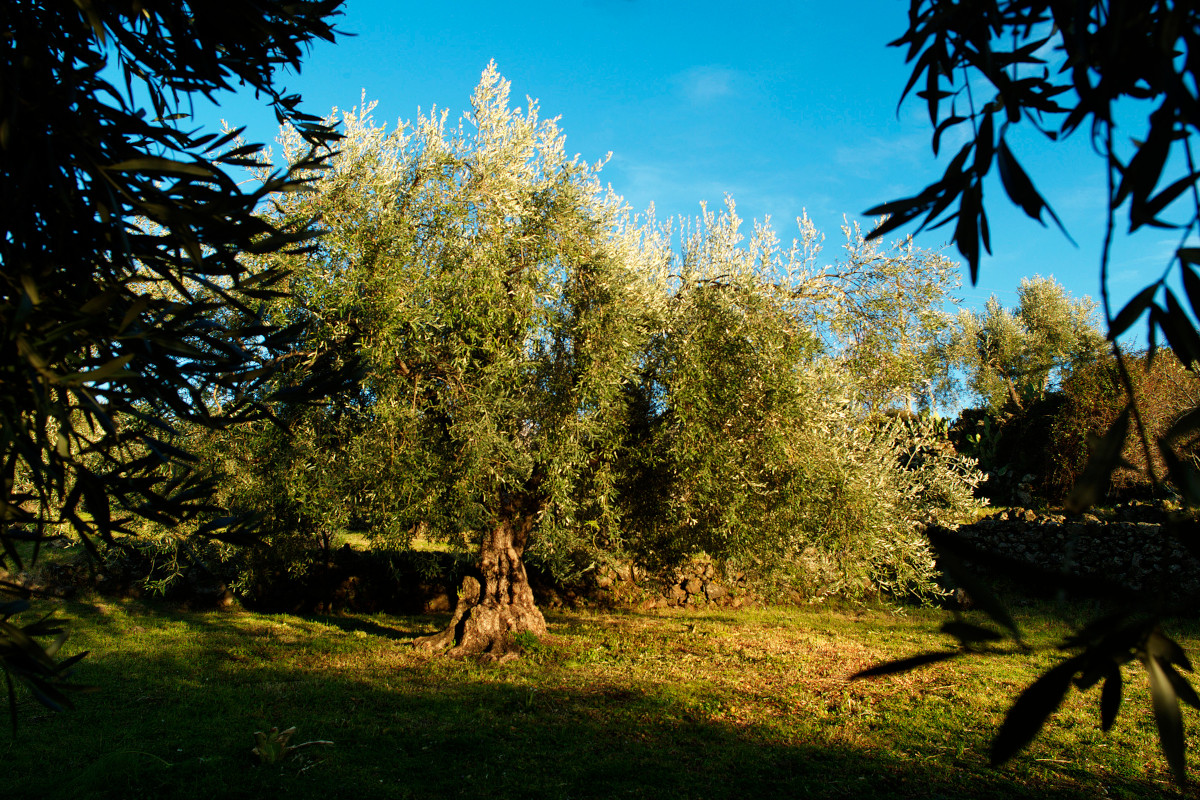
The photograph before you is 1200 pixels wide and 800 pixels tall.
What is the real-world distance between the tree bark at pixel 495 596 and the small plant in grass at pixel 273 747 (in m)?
5.09

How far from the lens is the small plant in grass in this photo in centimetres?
714

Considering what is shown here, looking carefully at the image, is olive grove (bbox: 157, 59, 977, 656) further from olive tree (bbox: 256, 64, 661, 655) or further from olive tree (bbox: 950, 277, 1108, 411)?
olive tree (bbox: 950, 277, 1108, 411)

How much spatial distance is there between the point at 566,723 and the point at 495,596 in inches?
175

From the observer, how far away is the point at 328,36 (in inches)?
175

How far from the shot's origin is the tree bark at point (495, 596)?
12680mm

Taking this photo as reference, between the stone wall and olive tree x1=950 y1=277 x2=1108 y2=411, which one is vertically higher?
olive tree x1=950 y1=277 x2=1108 y2=411

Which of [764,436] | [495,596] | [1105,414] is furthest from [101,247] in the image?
[1105,414]

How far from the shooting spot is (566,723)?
8891mm

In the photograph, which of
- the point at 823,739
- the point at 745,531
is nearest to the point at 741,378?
the point at 745,531

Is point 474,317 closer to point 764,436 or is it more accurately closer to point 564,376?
point 564,376

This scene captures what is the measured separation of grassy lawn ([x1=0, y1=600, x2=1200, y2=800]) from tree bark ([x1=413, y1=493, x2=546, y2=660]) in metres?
0.61

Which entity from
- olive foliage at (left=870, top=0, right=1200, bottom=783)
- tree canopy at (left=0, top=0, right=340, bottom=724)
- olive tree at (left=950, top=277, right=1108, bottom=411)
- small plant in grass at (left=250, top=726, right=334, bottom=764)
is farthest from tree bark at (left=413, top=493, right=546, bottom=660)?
olive tree at (left=950, top=277, right=1108, bottom=411)

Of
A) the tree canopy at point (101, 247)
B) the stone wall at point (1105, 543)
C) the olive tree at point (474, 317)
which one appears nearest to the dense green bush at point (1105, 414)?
the stone wall at point (1105, 543)

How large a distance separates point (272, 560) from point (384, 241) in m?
8.06
